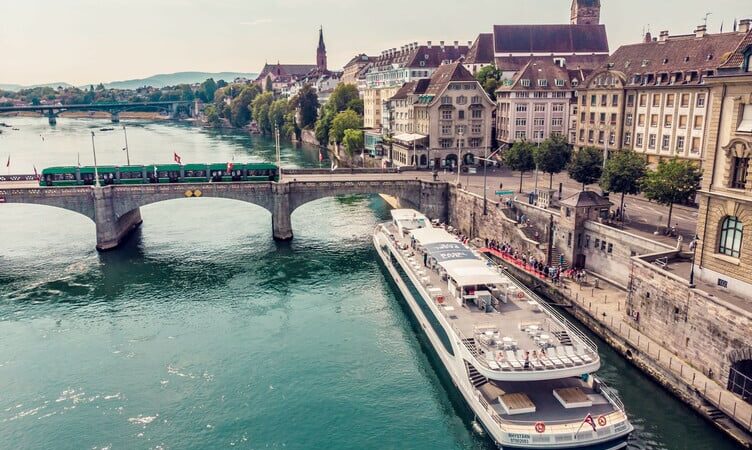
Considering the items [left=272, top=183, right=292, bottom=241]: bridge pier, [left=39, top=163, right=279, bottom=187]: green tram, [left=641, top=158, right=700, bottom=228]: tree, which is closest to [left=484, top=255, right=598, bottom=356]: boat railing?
[left=641, top=158, right=700, bottom=228]: tree

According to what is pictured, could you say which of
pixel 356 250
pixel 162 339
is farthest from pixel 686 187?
pixel 162 339

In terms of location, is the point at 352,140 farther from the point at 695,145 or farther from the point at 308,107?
the point at 695,145

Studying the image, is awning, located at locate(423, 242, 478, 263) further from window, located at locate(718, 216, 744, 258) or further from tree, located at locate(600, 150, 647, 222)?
tree, located at locate(600, 150, 647, 222)

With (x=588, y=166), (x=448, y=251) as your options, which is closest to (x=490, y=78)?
(x=588, y=166)

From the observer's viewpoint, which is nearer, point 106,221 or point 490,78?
point 106,221

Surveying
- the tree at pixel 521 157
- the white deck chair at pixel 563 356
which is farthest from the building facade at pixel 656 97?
the white deck chair at pixel 563 356

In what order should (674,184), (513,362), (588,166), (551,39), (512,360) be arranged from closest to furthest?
(513,362) → (512,360) → (674,184) → (588,166) → (551,39)

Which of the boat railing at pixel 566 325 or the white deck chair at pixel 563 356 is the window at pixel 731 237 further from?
the white deck chair at pixel 563 356
